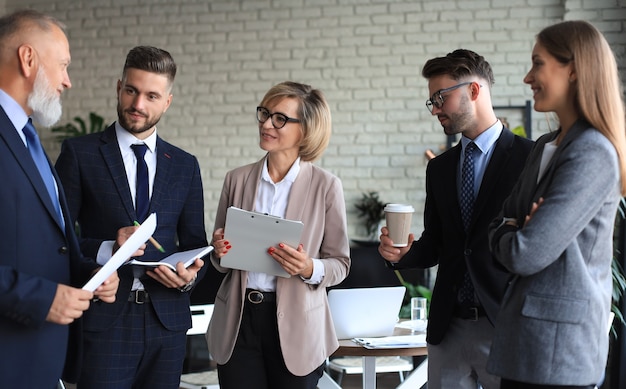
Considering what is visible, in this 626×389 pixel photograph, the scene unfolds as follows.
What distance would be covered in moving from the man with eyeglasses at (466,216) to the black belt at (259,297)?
0.43m

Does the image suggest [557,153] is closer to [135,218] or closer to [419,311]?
[135,218]

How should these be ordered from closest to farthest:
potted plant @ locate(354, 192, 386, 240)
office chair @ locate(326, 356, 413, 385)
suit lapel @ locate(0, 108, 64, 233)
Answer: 1. suit lapel @ locate(0, 108, 64, 233)
2. office chair @ locate(326, 356, 413, 385)
3. potted plant @ locate(354, 192, 386, 240)

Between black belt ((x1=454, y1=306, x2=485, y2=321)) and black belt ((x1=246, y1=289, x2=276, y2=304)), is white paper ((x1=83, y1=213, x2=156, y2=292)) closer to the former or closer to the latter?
black belt ((x1=246, y1=289, x2=276, y2=304))

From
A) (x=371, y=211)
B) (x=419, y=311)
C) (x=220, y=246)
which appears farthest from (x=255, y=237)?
(x=371, y=211)

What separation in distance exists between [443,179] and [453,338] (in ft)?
1.80

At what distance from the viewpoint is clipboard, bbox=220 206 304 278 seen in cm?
245

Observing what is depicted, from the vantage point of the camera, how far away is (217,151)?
23.1ft

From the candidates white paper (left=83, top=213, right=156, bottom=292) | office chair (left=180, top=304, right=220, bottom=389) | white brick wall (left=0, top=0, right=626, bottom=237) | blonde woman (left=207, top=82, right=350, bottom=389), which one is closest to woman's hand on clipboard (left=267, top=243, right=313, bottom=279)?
blonde woman (left=207, top=82, right=350, bottom=389)

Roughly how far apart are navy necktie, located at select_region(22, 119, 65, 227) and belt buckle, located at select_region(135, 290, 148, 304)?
464 mm

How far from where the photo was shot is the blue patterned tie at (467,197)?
8.09 ft

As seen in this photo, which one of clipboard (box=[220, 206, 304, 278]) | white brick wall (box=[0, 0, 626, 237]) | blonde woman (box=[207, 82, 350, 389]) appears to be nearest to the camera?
clipboard (box=[220, 206, 304, 278])

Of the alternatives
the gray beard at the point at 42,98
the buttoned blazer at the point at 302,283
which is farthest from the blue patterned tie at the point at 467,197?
the gray beard at the point at 42,98

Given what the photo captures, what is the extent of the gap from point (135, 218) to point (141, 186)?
12cm

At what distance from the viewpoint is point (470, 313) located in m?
2.43
